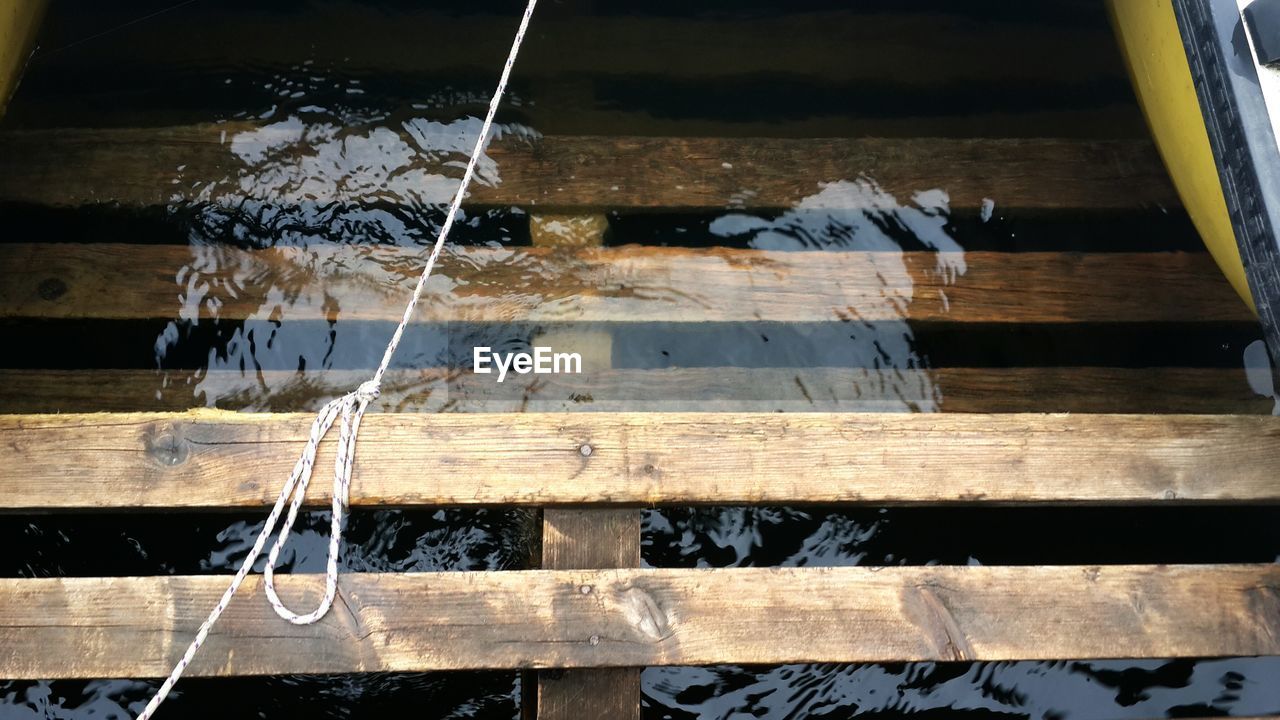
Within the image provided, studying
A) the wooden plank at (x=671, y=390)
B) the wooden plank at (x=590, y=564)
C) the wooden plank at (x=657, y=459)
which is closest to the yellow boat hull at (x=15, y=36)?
the wooden plank at (x=671, y=390)

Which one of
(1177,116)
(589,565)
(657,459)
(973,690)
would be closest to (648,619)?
(589,565)

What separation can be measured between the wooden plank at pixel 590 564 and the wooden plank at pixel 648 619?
0.05 metres

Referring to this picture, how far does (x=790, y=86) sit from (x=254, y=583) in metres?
2.04

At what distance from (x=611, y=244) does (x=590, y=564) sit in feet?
3.32

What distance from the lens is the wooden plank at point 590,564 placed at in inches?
59.8

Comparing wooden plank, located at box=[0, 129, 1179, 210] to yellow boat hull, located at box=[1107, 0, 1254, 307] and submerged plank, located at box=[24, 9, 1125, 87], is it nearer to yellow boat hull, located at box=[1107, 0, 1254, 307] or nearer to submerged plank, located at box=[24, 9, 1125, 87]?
yellow boat hull, located at box=[1107, 0, 1254, 307]

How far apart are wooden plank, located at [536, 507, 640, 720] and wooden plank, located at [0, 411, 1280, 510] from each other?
0.15 ft

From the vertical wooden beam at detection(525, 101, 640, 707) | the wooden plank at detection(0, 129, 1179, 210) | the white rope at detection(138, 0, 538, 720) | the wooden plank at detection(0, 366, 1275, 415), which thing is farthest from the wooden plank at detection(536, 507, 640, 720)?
the wooden plank at detection(0, 129, 1179, 210)

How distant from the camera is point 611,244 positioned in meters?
2.34

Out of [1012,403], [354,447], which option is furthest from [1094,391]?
[354,447]

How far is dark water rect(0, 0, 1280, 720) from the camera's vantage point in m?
2.00

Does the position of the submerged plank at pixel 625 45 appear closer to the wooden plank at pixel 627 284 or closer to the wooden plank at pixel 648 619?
the wooden plank at pixel 627 284

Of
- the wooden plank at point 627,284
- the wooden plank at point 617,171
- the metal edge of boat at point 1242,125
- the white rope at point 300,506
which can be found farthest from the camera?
the wooden plank at point 617,171

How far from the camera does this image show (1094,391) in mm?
2213
